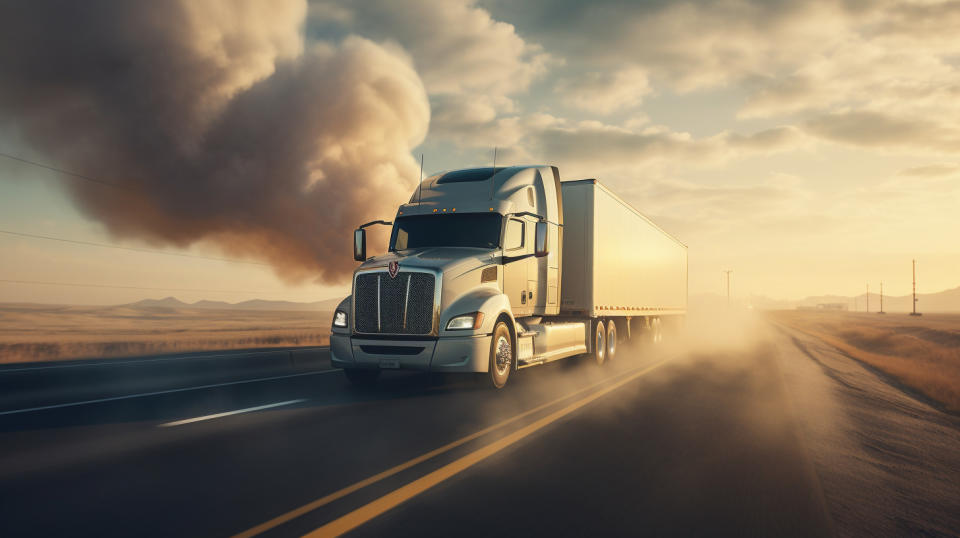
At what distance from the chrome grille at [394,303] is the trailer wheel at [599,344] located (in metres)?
6.33

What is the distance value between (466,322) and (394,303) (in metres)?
1.12

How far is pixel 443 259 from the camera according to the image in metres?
10.2

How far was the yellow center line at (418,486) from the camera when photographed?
3.82 meters

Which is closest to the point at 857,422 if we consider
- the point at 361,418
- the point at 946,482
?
the point at 946,482

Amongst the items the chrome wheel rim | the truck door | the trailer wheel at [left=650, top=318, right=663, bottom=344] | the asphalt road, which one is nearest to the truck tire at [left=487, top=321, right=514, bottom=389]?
the chrome wheel rim

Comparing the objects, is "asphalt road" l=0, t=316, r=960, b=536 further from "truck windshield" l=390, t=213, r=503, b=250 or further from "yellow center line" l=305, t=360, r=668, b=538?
"truck windshield" l=390, t=213, r=503, b=250

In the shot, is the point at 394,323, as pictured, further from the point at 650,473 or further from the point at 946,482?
the point at 946,482

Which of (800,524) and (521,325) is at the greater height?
(521,325)

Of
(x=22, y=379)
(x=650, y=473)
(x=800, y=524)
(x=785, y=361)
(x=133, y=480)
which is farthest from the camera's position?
(x=785, y=361)

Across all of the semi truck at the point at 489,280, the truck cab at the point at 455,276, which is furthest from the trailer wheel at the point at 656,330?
the truck cab at the point at 455,276

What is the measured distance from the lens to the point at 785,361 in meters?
17.2

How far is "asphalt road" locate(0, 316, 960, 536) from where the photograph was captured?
4.04 meters

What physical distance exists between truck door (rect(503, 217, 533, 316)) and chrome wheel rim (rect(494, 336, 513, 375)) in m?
0.84

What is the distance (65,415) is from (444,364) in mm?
4772
